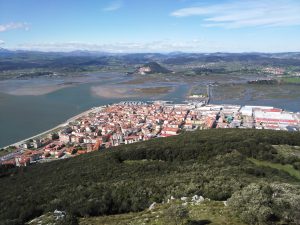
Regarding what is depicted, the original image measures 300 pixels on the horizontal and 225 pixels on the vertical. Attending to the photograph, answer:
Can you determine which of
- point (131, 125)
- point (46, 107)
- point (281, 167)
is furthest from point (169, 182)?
point (46, 107)

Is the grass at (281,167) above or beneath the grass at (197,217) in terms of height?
beneath

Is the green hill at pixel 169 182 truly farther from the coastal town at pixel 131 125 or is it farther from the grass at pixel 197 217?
the coastal town at pixel 131 125

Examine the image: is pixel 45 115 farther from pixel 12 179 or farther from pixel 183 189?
pixel 183 189

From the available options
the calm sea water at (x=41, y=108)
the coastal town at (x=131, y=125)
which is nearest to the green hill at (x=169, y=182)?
the coastal town at (x=131, y=125)

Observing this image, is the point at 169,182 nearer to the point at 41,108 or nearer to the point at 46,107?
the point at 41,108

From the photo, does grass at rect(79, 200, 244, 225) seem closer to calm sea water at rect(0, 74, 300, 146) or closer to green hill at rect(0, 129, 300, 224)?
green hill at rect(0, 129, 300, 224)

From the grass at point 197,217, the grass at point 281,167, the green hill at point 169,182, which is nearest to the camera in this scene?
the grass at point 197,217

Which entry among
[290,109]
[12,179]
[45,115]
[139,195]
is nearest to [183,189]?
[139,195]
